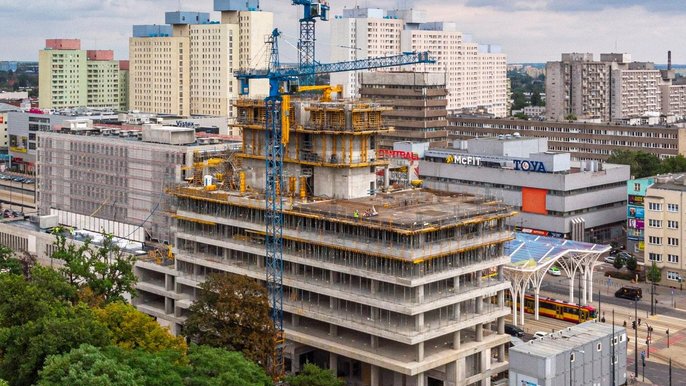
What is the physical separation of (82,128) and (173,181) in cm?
3670

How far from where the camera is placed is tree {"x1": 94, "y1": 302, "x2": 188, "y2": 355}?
272 feet

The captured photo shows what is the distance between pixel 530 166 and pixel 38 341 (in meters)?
95.9

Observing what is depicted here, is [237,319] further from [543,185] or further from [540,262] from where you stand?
[543,185]

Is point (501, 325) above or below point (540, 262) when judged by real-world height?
below

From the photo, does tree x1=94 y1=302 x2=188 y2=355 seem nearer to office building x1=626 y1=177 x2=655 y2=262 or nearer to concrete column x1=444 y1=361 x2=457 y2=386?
concrete column x1=444 y1=361 x2=457 y2=386

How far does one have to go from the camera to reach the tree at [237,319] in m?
86.3

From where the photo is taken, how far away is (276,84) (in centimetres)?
10075

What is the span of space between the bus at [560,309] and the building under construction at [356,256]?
17.2 metres

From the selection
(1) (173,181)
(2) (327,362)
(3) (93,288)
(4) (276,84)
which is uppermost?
(4) (276,84)

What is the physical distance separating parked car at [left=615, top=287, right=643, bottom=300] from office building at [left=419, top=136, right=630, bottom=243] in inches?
988

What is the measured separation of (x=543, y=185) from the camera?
15125cm

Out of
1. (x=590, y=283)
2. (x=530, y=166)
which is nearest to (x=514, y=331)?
(x=590, y=283)

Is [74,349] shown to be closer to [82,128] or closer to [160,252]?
[160,252]

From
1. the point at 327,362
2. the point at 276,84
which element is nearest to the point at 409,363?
the point at 327,362
